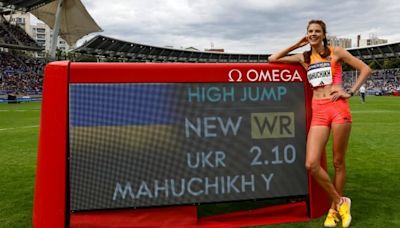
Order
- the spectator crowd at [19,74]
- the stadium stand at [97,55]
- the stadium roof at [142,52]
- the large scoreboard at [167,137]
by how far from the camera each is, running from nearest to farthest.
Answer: the large scoreboard at [167,137]
the spectator crowd at [19,74]
the stadium stand at [97,55]
the stadium roof at [142,52]

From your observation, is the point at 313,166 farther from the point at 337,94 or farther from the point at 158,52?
the point at 158,52

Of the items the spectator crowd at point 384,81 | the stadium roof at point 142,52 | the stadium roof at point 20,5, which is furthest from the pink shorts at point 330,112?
the spectator crowd at point 384,81

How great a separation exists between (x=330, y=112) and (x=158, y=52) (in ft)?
253

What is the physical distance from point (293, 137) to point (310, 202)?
0.64 m

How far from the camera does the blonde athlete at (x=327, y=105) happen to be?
380 cm

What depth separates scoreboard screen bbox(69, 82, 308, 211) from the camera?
146 inches

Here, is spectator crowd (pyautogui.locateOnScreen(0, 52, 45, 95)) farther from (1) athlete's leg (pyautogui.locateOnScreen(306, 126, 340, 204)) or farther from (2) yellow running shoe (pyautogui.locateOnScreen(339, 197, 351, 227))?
(2) yellow running shoe (pyautogui.locateOnScreen(339, 197, 351, 227))

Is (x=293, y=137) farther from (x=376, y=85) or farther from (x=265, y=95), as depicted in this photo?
(x=376, y=85)

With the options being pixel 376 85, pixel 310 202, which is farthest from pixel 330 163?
pixel 376 85

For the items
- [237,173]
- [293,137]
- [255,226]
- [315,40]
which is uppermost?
[315,40]

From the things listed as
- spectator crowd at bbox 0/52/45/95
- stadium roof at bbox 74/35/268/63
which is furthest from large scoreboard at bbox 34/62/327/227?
stadium roof at bbox 74/35/268/63

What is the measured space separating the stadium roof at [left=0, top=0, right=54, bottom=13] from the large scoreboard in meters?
48.5

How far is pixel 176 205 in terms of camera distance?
3852 millimetres

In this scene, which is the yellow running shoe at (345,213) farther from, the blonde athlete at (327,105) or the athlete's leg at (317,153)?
the athlete's leg at (317,153)
